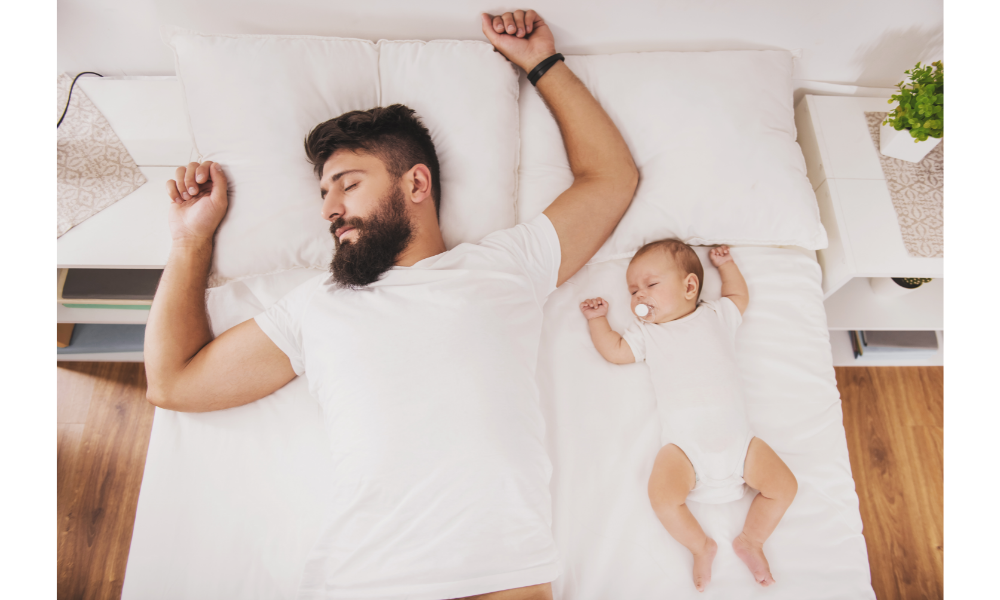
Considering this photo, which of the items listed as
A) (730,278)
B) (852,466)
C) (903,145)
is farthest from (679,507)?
(903,145)

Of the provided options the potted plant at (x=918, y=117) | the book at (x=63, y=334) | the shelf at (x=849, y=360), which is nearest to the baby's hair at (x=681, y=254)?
the potted plant at (x=918, y=117)

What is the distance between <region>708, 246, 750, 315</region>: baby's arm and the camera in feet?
4.51

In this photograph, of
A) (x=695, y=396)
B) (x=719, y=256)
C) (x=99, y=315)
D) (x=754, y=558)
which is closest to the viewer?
(x=754, y=558)

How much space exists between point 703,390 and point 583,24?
1.20m

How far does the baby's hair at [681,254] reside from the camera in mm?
1356

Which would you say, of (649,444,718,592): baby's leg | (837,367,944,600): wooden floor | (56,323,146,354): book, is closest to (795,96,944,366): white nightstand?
(837,367,944,600): wooden floor

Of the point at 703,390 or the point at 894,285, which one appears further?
the point at 894,285

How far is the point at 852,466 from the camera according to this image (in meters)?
1.81

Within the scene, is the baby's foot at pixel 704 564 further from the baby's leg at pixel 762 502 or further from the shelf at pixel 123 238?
the shelf at pixel 123 238

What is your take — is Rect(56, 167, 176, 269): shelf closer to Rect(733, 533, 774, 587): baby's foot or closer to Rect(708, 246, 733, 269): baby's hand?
Rect(708, 246, 733, 269): baby's hand

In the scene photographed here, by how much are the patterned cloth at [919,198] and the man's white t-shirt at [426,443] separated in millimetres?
1331

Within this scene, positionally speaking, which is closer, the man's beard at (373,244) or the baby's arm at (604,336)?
the man's beard at (373,244)

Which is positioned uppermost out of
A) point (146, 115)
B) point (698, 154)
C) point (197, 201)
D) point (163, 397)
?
point (146, 115)

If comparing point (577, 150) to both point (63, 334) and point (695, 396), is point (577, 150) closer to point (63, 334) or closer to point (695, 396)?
point (695, 396)
